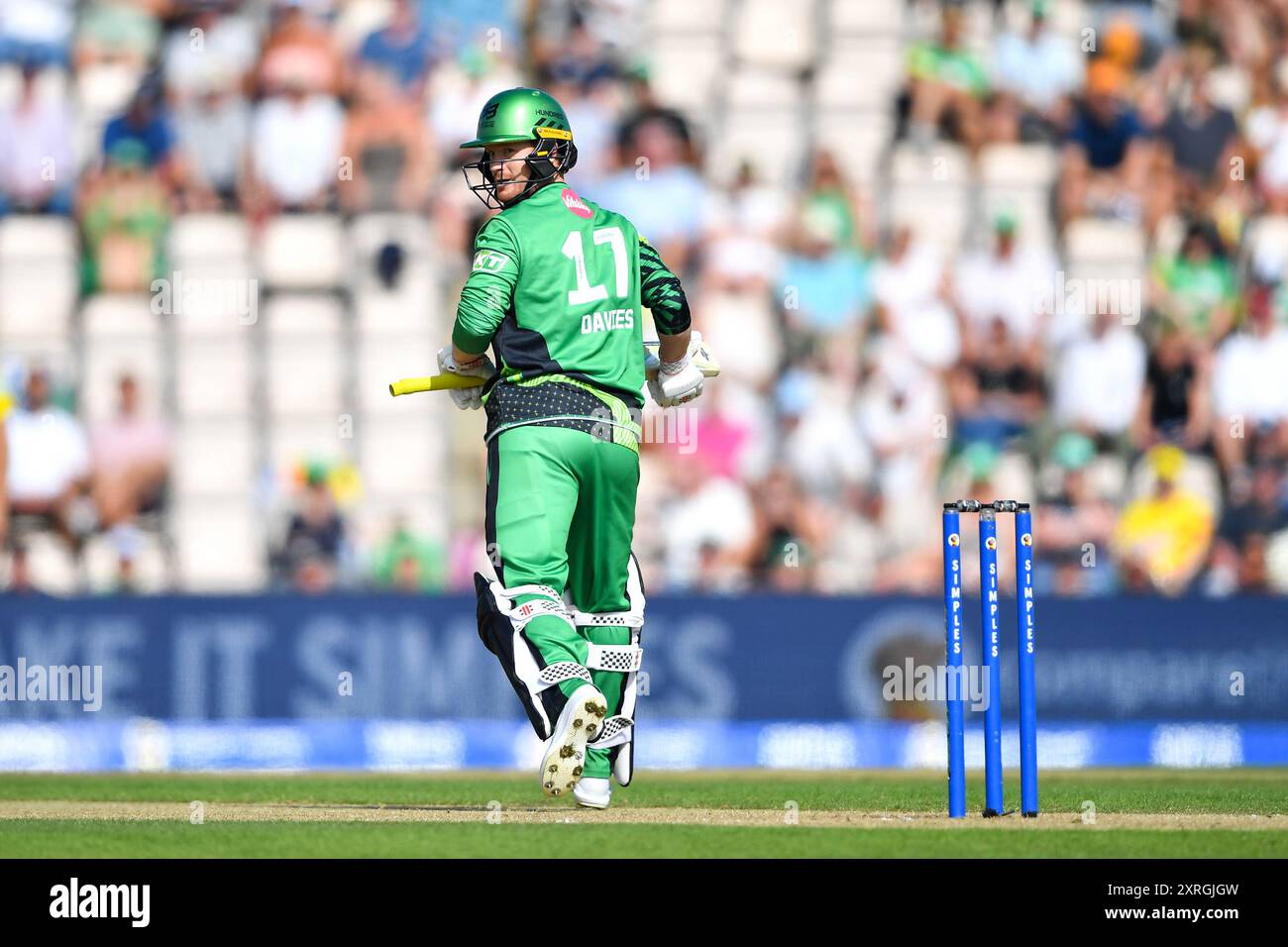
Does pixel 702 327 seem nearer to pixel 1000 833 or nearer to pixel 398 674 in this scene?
pixel 398 674

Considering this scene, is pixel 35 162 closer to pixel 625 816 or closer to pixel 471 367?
pixel 471 367

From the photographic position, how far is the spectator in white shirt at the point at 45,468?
1492 cm

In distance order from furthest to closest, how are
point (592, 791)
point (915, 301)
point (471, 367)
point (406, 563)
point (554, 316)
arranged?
point (915, 301)
point (406, 563)
point (471, 367)
point (592, 791)
point (554, 316)

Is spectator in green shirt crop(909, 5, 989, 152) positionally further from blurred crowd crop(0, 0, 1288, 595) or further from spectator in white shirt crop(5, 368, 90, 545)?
spectator in white shirt crop(5, 368, 90, 545)

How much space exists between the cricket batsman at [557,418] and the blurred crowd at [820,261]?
5909mm

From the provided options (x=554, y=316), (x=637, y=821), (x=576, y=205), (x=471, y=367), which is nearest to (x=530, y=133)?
(x=576, y=205)

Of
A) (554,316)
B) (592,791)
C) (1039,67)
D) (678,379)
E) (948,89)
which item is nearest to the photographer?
(554,316)

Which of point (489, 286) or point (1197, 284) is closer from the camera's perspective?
point (489, 286)

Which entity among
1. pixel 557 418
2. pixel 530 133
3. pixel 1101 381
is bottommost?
pixel 557 418

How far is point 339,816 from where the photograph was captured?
25.6 feet

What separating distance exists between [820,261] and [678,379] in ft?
24.5

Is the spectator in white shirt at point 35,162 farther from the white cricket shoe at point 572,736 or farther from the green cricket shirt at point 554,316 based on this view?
the white cricket shoe at point 572,736

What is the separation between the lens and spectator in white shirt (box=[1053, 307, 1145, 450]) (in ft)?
50.9

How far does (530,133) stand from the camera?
8.08m
